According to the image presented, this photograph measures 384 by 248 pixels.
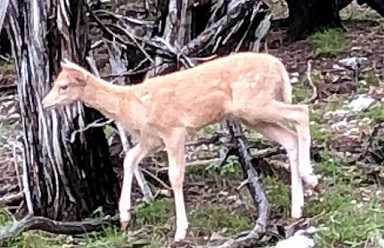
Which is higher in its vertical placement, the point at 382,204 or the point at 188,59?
the point at 188,59

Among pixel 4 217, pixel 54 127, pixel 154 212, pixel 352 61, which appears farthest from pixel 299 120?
pixel 352 61

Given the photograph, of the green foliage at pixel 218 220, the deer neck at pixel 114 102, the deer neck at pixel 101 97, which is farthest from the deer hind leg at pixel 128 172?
the green foliage at pixel 218 220

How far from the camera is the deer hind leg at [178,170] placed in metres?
5.22

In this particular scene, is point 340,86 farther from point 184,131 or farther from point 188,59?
point 184,131

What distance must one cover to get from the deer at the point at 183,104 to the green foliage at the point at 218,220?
25cm

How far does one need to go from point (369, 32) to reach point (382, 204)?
633 cm

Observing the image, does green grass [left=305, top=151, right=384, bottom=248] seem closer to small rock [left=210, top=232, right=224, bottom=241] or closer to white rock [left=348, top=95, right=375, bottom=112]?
small rock [left=210, top=232, right=224, bottom=241]

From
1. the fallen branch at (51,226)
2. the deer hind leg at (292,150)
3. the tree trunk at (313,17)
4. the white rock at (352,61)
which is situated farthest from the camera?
the tree trunk at (313,17)

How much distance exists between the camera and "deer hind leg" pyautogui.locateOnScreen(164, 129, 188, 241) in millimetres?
5223

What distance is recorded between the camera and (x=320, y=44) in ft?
35.8

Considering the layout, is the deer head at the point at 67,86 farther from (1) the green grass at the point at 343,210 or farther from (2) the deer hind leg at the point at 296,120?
(1) the green grass at the point at 343,210

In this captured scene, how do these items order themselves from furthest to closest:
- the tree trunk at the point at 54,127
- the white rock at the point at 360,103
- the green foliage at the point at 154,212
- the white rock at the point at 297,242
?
the white rock at the point at 360,103 → the green foliage at the point at 154,212 → the tree trunk at the point at 54,127 → the white rock at the point at 297,242

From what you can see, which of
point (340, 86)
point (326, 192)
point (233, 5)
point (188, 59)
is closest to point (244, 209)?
point (326, 192)

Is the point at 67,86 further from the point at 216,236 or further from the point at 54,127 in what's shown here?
the point at 216,236
